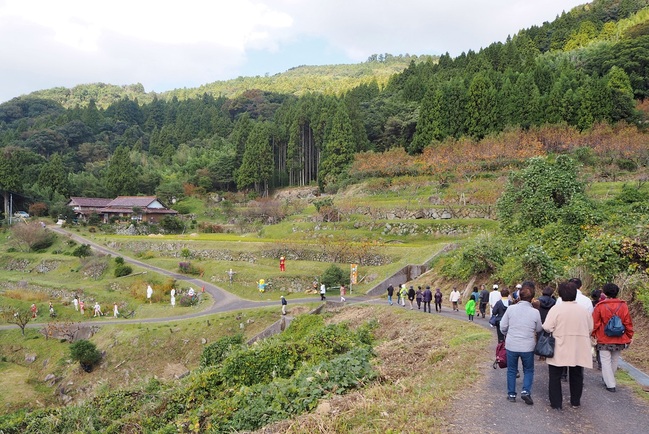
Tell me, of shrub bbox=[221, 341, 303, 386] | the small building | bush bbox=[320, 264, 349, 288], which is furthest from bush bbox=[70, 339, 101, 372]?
the small building

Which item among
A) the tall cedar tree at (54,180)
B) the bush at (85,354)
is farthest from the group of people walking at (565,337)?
the tall cedar tree at (54,180)

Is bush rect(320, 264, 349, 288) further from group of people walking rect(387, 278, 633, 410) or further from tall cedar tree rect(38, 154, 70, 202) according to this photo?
tall cedar tree rect(38, 154, 70, 202)

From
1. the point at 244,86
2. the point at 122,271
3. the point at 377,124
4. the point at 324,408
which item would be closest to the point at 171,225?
the point at 122,271

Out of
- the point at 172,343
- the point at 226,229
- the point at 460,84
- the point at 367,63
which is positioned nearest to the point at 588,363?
the point at 172,343

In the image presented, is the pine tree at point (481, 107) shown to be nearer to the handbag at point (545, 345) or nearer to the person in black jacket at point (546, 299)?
the person in black jacket at point (546, 299)

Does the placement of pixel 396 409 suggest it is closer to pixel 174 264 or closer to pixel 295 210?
pixel 174 264

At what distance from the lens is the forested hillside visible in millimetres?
43281

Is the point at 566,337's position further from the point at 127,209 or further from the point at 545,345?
the point at 127,209

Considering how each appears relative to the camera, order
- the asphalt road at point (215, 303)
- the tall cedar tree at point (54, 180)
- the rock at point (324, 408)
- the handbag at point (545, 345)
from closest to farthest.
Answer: the handbag at point (545, 345), the rock at point (324, 408), the asphalt road at point (215, 303), the tall cedar tree at point (54, 180)

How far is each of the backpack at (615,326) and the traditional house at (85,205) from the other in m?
57.8

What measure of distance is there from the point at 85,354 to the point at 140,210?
34.0 metres

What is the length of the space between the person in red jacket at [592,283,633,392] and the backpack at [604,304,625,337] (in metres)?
0.04

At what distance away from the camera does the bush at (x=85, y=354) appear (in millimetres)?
19562

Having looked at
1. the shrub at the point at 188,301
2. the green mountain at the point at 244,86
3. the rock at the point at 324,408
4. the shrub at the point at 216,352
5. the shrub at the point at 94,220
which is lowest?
the shrub at the point at 188,301
